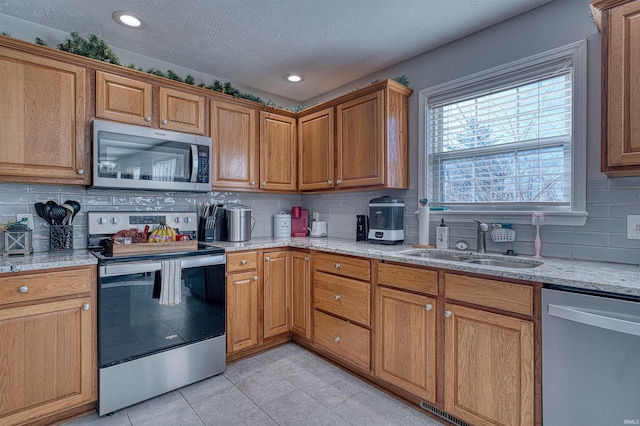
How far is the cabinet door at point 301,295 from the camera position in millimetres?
2752

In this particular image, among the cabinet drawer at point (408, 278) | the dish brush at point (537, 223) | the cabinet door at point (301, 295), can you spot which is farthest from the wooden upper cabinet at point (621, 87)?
the cabinet door at point (301, 295)

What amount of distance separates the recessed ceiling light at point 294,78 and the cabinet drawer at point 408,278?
2.07 m

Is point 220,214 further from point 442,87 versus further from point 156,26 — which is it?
point 442,87

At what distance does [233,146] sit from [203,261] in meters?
1.14

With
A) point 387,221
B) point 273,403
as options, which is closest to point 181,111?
point 387,221

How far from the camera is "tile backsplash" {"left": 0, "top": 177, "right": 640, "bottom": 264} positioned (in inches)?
69.9

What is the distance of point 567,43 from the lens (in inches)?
76.7

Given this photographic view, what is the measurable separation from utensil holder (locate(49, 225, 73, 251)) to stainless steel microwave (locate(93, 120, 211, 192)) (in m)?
0.41

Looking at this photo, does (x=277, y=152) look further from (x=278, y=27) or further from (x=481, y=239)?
(x=481, y=239)

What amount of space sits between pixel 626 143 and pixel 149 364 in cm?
291

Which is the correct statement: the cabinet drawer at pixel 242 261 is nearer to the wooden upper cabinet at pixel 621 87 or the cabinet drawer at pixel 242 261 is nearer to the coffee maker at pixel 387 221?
the coffee maker at pixel 387 221

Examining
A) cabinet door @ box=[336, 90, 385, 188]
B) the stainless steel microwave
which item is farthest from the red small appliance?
the stainless steel microwave

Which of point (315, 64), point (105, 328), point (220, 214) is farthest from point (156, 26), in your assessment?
point (105, 328)

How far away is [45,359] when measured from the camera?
178cm
